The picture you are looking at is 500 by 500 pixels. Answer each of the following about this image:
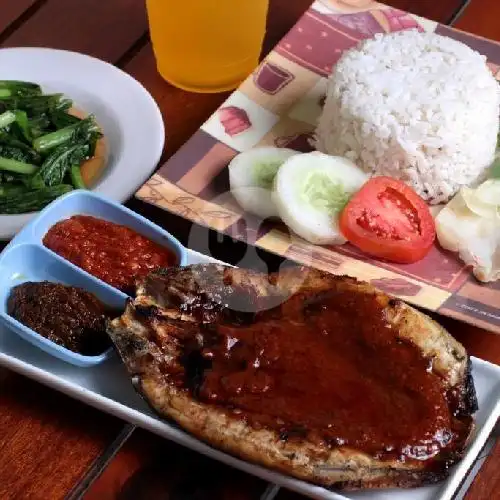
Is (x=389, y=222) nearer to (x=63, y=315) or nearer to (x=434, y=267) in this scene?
(x=434, y=267)

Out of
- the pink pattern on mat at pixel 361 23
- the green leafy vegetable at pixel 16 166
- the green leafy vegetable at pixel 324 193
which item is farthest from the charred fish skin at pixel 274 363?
the pink pattern on mat at pixel 361 23

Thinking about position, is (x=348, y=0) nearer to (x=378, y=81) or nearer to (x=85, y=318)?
(x=378, y=81)

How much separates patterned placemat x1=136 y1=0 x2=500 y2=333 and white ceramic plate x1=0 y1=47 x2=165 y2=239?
9 cm

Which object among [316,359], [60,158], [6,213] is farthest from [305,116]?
[316,359]

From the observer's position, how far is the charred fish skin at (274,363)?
1.49 m

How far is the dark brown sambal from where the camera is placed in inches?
68.5

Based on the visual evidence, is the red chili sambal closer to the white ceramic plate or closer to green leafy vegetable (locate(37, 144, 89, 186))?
the white ceramic plate

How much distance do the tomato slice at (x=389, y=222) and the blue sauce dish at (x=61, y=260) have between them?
42 centimetres

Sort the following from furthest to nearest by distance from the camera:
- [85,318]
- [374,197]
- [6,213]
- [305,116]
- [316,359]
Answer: [305,116] → [6,213] → [374,197] → [85,318] → [316,359]

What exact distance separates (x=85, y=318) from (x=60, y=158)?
0.73 metres

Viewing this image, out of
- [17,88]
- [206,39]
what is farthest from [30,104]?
[206,39]

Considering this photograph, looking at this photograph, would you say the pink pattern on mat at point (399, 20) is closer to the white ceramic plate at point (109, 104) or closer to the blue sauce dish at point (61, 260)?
the white ceramic plate at point (109, 104)

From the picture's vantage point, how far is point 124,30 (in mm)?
2791

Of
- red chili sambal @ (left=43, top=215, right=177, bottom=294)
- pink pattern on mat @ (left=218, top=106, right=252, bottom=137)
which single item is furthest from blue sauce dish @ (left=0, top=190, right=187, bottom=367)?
pink pattern on mat @ (left=218, top=106, right=252, bottom=137)
